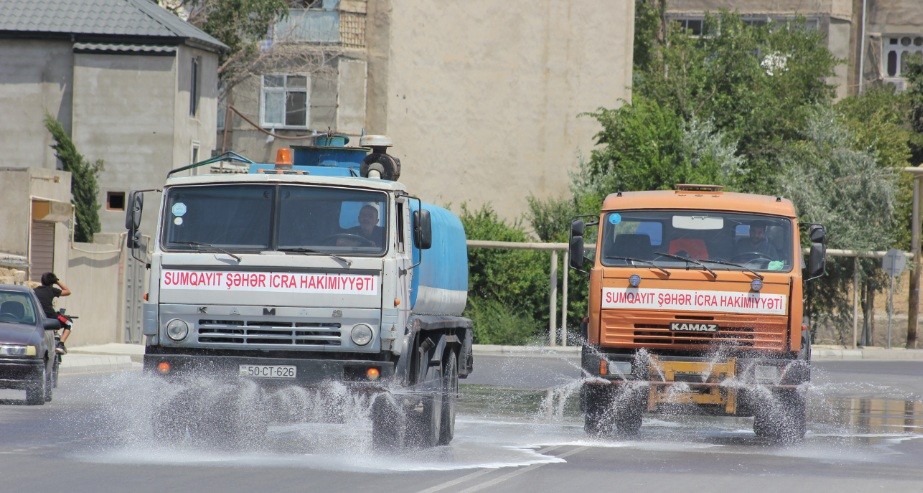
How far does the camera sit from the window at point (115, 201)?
45500mm

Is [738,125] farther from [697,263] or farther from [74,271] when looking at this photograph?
[697,263]

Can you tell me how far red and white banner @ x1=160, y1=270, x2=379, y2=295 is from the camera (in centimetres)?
1459

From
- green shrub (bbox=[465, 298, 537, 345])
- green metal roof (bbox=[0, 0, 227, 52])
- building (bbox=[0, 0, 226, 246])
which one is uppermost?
green metal roof (bbox=[0, 0, 227, 52])

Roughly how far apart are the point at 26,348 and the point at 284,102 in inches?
1224

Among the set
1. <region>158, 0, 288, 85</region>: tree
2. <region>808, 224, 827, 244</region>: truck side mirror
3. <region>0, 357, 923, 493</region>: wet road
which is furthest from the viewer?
<region>158, 0, 288, 85</region>: tree

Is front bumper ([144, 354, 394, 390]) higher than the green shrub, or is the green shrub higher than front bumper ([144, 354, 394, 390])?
front bumper ([144, 354, 394, 390])

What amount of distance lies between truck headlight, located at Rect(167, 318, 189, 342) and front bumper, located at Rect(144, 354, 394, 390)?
188 millimetres

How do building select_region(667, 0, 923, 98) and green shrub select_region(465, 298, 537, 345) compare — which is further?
building select_region(667, 0, 923, 98)

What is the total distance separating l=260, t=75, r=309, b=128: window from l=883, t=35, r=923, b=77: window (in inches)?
1108

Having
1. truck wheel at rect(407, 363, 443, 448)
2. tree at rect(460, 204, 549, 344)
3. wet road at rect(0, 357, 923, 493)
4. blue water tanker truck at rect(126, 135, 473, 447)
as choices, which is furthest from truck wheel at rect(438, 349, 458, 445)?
tree at rect(460, 204, 549, 344)

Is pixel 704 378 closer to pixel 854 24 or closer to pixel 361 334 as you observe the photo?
pixel 361 334

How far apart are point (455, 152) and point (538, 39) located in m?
4.46

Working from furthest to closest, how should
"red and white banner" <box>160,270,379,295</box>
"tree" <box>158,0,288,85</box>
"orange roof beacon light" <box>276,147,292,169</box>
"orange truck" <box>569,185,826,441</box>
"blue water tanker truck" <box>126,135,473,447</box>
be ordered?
"tree" <box>158,0,288,85</box> < "orange truck" <box>569,185,826,441</box> < "orange roof beacon light" <box>276,147,292,169</box> < "red and white banner" <box>160,270,379,295</box> < "blue water tanker truck" <box>126,135,473,447</box>

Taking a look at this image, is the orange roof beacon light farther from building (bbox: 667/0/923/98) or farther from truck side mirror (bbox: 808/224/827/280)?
building (bbox: 667/0/923/98)
